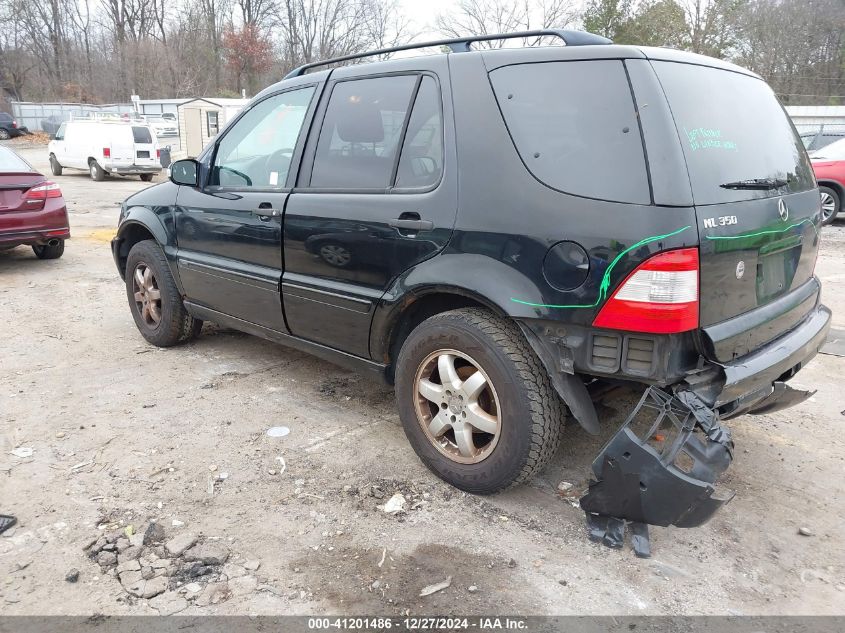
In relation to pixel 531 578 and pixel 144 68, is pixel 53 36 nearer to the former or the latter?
pixel 144 68

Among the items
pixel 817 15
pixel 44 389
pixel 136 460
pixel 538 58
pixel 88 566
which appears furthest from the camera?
pixel 817 15

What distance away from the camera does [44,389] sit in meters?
4.34

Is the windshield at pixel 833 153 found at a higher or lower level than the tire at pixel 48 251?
higher

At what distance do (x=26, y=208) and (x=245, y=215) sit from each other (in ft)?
17.4

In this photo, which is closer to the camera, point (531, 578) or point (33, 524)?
point (531, 578)

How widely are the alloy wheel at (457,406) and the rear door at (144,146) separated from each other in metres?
18.9

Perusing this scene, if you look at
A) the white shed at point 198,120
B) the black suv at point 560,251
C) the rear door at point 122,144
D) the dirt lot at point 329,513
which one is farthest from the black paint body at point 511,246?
the white shed at point 198,120

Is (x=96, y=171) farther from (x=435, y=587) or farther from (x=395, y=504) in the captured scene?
(x=435, y=587)

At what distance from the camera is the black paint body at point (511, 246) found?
2430 millimetres

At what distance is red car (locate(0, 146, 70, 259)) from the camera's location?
7.57 meters

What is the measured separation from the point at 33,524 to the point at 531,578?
7.05ft

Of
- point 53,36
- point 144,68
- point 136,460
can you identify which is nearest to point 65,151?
point 136,460

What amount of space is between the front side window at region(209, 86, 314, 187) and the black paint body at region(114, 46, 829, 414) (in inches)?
3.7

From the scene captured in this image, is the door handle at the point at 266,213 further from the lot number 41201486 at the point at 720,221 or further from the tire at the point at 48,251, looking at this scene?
the tire at the point at 48,251
